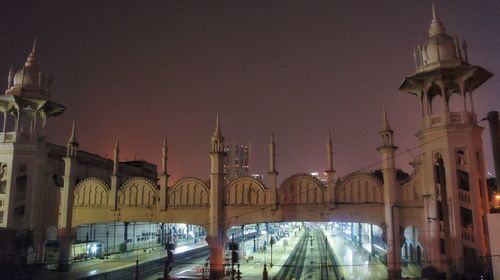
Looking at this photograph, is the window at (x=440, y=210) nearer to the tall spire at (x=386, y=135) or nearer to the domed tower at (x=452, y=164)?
the domed tower at (x=452, y=164)

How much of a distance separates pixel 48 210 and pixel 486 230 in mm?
41314

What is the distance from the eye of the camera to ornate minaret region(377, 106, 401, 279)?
101ft

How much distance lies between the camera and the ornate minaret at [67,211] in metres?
38.8

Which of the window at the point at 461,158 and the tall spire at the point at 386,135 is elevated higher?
the tall spire at the point at 386,135

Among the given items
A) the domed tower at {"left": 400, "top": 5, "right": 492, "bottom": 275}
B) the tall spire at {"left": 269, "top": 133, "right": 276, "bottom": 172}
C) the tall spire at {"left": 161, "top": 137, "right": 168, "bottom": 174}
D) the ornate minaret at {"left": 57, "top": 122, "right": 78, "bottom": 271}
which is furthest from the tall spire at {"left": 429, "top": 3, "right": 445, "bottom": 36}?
the ornate minaret at {"left": 57, "top": 122, "right": 78, "bottom": 271}

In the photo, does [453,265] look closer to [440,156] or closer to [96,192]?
[440,156]

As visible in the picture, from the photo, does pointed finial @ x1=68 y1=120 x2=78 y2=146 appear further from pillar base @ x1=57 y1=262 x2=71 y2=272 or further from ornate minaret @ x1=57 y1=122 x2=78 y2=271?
pillar base @ x1=57 y1=262 x2=71 y2=272

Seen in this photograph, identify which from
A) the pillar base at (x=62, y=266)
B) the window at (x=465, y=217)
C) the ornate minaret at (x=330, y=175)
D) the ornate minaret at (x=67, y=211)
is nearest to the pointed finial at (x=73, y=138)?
the ornate minaret at (x=67, y=211)

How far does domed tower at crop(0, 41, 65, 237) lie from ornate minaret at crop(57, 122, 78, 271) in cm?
287

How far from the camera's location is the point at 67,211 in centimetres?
3891

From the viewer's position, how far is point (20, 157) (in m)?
38.8

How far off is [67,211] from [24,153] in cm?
740

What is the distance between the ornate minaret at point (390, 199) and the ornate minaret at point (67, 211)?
30.2m

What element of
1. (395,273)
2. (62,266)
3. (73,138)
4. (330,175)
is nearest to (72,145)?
(73,138)
